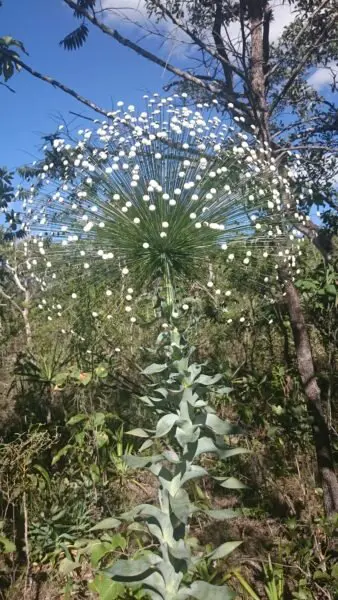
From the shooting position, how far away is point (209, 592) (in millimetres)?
1933

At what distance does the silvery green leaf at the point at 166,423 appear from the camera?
1.95 m

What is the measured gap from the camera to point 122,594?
9.23ft

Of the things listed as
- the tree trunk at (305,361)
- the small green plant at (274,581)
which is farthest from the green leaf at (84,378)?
the small green plant at (274,581)

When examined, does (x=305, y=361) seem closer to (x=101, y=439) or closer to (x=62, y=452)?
(x=101, y=439)

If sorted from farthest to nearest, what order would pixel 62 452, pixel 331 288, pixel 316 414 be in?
pixel 331 288
pixel 62 452
pixel 316 414

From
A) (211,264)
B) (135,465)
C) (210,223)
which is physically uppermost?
(210,223)

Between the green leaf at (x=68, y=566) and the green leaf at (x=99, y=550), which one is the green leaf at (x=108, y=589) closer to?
the green leaf at (x=99, y=550)

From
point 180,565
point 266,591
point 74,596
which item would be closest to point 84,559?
point 74,596

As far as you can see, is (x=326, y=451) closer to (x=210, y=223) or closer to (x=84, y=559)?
(x=84, y=559)

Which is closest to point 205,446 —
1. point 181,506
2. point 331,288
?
point 181,506

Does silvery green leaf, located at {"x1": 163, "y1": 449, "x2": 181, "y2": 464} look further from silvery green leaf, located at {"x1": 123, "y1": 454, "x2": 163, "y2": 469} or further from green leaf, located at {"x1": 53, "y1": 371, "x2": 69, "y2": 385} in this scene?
green leaf, located at {"x1": 53, "y1": 371, "x2": 69, "y2": 385}

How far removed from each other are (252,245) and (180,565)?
136 centimetres

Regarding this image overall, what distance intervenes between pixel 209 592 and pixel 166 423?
2.10 feet

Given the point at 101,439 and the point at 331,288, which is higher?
the point at 331,288
